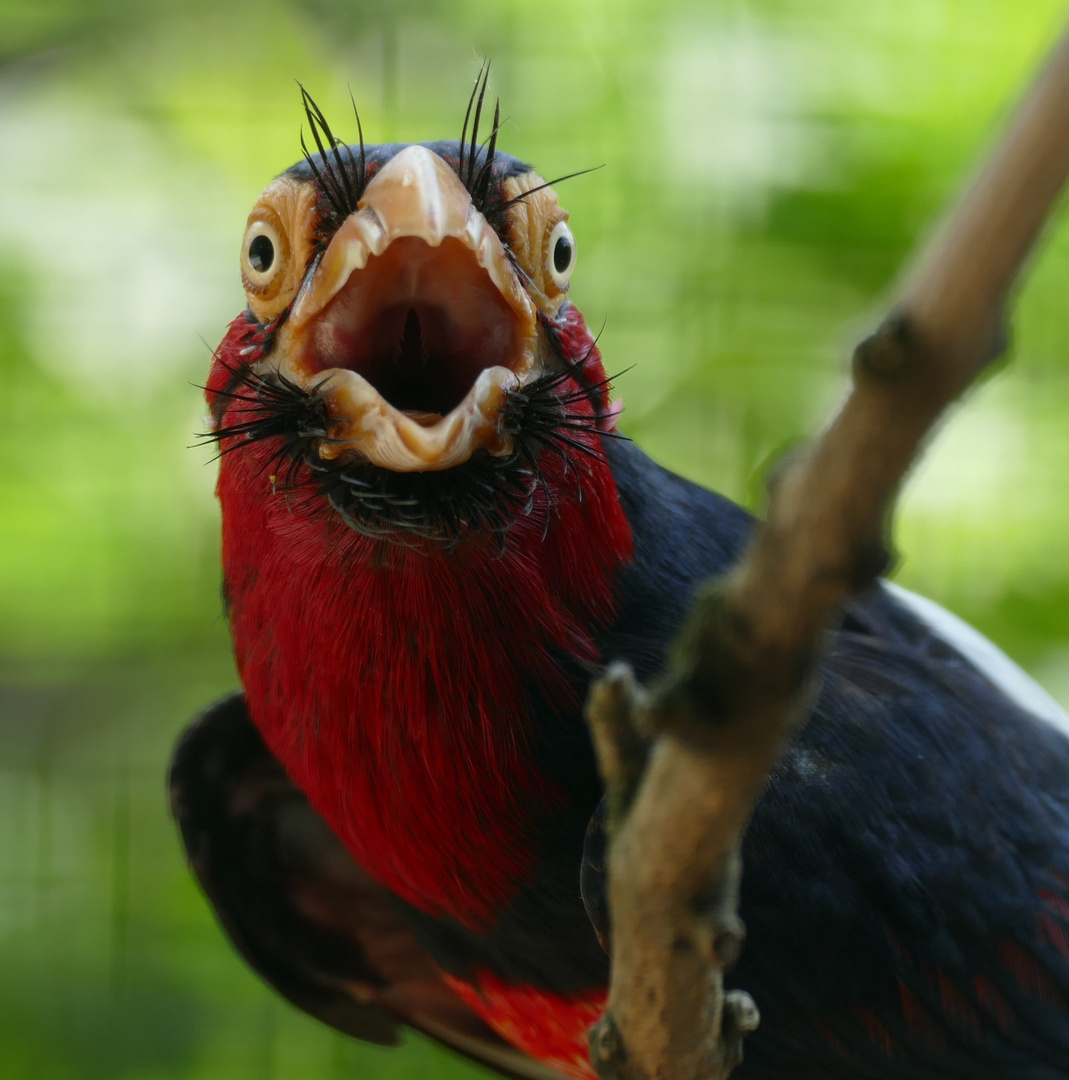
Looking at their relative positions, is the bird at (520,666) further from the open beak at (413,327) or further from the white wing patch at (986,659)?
the white wing patch at (986,659)

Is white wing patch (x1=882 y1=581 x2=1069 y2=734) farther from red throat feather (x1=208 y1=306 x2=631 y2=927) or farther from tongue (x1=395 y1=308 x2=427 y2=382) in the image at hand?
tongue (x1=395 y1=308 x2=427 y2=382)

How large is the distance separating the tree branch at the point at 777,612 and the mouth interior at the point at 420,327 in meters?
0.56

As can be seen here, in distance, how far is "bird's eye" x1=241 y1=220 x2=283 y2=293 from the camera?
1.37 meters

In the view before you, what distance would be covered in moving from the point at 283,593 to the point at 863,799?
2.37 feet

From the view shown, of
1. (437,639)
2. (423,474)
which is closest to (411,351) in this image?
(423,474)

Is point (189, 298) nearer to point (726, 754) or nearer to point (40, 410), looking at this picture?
point (40, 410)

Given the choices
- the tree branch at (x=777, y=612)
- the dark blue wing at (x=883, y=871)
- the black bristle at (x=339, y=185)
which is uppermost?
the black bristle at (x=339, y=185)

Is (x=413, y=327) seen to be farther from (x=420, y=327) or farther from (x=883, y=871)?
(x=883, y=871)

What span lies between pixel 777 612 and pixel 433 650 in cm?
74

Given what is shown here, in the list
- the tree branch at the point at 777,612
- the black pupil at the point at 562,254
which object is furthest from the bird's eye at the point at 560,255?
the tree branch at the point at 777,612

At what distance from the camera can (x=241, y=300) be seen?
3.14 m

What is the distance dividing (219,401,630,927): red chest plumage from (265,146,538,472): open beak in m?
0.14

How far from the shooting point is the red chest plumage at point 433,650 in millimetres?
1354

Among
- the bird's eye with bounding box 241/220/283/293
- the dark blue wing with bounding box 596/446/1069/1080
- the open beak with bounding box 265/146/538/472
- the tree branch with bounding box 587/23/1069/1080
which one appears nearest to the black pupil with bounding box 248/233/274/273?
the bird's eye with bounding box 241/220/283/293
